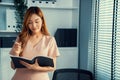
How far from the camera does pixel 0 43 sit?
→ 3.12 meters

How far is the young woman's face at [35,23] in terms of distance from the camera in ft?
5.65

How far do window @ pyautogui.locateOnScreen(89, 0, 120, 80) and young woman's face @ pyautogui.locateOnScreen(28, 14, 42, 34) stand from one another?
1.12 meters

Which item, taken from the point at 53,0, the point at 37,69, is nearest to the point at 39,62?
the point at 37,69

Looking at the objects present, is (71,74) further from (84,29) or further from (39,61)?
(84,29)

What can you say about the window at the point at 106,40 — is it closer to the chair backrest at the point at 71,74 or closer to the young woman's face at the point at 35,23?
the chair backrest at the point at 71,74

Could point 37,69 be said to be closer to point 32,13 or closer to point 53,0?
point 32,13

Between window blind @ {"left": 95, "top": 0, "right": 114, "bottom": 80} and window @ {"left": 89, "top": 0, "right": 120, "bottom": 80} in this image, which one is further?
window blind @ {"left": 95, "top": 0, "right": 114, "bottom": 80}

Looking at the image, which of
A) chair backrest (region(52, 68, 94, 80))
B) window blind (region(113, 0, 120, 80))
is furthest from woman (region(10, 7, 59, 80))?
window blind (region(113, 0, 120, 80))

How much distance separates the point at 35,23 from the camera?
173 centimetres

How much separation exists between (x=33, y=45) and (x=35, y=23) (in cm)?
18

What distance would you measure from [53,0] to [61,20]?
373 millimetres

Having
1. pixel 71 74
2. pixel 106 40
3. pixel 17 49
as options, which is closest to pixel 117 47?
pixel 106 40

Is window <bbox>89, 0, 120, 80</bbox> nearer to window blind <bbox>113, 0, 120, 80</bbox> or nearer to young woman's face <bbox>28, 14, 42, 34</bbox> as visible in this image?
window blind <bbox>113, 0, 120, 80</bbox>

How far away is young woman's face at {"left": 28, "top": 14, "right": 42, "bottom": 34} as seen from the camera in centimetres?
172
